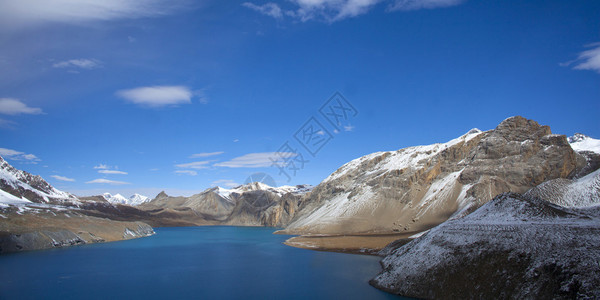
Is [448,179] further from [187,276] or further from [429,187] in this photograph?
[187,276]

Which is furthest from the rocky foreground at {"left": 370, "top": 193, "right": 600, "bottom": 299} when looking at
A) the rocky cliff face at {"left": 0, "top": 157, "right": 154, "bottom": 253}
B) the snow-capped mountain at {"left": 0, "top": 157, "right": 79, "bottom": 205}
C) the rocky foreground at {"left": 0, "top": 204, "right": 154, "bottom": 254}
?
the snow-capped mountain at {"left": 0, "top": 157, "right": 79, "bottom": 205}

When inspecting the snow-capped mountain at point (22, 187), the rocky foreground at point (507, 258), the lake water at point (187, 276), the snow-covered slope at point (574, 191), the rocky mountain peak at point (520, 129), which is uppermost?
the rocky mountain peak at point (520, 129)

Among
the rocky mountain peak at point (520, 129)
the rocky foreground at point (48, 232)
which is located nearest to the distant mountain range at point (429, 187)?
the rocky mountain peak at point (520, 129)

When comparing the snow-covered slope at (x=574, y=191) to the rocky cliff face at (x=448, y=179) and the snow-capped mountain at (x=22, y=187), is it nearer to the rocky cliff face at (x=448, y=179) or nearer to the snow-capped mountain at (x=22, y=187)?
the rocky cliff face at (x=448, y=179)

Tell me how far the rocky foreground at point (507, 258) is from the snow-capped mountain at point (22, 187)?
155602 millimetres

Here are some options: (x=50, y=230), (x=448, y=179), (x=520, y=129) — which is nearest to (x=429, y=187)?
(x=448, y=179)

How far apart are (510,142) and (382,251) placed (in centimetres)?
7908

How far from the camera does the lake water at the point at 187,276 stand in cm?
3581

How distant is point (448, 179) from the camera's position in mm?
120188

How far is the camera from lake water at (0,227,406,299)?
117ft

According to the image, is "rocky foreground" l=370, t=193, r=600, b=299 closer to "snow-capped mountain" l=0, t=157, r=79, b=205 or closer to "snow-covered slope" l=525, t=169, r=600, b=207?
"snow-covered slope" l=525, t=169, r=600, b=207

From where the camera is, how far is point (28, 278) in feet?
143

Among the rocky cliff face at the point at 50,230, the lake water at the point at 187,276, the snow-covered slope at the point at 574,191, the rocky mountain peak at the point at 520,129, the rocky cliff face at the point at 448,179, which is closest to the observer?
the lake water at the point at 187,276

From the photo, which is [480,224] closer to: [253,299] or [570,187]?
[253,299]
